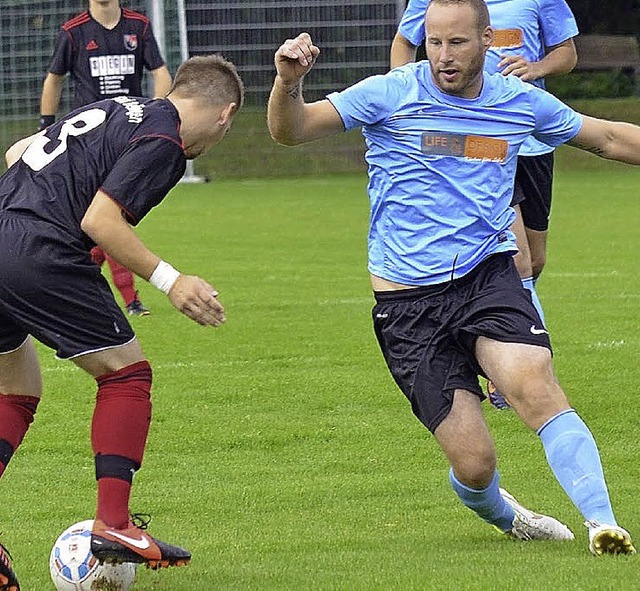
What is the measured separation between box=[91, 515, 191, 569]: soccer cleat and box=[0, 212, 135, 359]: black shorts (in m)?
0.58

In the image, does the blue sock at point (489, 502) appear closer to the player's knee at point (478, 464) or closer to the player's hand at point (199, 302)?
the player's knee at point (478, 464)

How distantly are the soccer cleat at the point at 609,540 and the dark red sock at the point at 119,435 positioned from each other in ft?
4.97

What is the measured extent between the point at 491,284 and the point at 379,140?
2.24 ft

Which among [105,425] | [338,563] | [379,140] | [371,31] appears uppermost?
[379,140]

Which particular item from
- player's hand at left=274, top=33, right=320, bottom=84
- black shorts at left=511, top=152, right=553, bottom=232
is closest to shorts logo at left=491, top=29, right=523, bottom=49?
black shorts at left=511, top=152, right=553, bottom=232

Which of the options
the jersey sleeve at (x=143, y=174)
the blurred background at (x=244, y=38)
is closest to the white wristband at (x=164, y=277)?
the jersey sleeve at (x=143, y=174)

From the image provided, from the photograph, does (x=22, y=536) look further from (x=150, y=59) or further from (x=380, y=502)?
(x=150, y=59)

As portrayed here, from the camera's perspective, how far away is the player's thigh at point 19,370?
4.97 meters

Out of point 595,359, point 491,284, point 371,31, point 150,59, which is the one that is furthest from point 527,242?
point 371,31

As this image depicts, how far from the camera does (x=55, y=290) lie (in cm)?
460

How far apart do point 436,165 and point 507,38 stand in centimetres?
253

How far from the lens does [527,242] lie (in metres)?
7.49

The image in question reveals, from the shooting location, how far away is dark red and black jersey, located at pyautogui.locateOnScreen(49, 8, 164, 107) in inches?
483

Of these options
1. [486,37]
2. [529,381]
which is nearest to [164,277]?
[529,381]
